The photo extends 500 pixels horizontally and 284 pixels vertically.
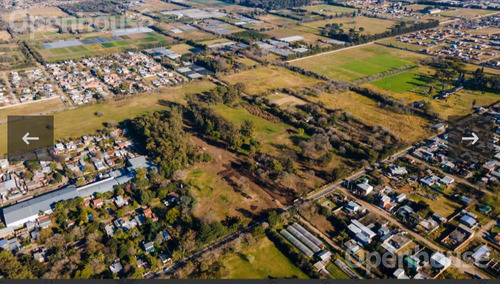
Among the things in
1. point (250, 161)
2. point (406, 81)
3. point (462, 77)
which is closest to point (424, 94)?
point (406, 81)

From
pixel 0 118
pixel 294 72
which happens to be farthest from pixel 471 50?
pixel 0 118

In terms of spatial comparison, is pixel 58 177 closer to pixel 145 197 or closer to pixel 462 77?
pixel 145 197

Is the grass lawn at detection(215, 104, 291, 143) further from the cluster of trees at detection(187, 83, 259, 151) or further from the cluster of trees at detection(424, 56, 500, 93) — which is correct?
the cluster of trees at detection(424, 56, 500, 93)

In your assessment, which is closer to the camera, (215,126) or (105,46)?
(215,126)

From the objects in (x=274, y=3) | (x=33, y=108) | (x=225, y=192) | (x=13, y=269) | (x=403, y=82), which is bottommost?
(x=13, y=269)

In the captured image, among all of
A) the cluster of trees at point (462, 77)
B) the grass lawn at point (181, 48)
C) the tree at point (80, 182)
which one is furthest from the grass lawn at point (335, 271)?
the grass lawn at point (181, 48)

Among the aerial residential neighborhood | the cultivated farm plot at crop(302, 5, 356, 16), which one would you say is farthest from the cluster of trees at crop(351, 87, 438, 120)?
the cultivated farm plot at crop(302, 5, 356, 16)

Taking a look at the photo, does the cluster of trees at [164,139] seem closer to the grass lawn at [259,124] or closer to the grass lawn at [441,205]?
the grass lawn at [259,124]
